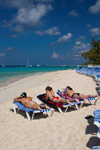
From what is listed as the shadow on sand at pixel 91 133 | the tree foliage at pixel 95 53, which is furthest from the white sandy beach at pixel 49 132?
the tree foliage at pixel 95 53

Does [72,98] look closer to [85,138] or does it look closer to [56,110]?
[56,110]

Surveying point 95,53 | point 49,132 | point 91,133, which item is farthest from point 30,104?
point 95,53

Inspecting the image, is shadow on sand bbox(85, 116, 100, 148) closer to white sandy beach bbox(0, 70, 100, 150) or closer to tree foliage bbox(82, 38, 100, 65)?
white sandy beach bbox(0, 70, 100, 150)

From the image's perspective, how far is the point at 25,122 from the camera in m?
5.21

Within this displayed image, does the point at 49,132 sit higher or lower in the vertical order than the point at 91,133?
lower

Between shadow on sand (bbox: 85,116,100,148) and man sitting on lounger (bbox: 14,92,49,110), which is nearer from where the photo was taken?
shadow on sand (bbox: 85,116,100,148)

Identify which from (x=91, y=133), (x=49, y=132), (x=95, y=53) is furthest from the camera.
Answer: (x=95, y=53)

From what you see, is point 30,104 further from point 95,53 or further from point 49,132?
point 95,53

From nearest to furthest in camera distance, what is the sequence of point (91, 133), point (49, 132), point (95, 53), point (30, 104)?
point (91, 133)
point (49, 132)
point (30, 104)
point (95, 53)

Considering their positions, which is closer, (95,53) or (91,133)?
(91,133)

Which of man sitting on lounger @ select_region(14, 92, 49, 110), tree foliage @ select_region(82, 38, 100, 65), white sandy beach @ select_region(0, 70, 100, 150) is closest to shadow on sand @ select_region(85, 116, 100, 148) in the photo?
white sandy beach @ select_region(0, 70, 100, 150)

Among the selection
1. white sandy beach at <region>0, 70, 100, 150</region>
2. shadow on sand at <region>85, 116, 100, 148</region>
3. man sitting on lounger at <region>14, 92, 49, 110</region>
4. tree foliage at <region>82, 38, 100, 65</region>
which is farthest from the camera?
tree foliage at <region>82, 38, 100, 65</region>

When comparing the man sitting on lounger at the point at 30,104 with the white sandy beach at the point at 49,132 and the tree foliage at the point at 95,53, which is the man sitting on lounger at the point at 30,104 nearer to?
the white sandy beach at the point at 49,132

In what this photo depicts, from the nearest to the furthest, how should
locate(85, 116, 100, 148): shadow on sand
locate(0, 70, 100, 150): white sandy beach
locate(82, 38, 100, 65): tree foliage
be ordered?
1. locate(85, 116, 100, 148): shadow on sand
2. locate(0, 70, 100, 150): white sandy beach
3. locate(82, 38, 100, 65): tree foliage
